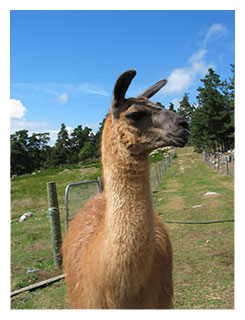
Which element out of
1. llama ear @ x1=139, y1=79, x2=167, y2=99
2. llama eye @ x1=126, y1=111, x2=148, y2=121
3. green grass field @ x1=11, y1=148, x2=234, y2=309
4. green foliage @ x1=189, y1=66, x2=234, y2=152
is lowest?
green grass field @ x1=11, y1=148, x2=234, y2=309

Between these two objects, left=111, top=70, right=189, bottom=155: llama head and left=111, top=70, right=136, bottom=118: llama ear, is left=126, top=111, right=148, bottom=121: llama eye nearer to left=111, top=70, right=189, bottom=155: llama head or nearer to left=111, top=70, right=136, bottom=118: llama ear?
left=111, top=70, right=189, bottom=155: llama head

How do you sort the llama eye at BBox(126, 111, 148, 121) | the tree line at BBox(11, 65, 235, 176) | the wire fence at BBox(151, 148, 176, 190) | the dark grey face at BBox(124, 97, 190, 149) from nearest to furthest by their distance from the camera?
1. the dark grey face at BBox(124, 97, 190, 149)
2. the llama eye at BBox(126, 111, 148, 121)
3. the wire fence at BBox(151, 148, 176, 190)
4. the tree line at BBox(11, 65, 235, 176)

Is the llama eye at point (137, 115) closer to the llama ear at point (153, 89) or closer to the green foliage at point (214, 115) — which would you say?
the llama ear at point (153, 89)

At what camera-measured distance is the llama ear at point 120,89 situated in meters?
1.67

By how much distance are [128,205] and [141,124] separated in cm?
55

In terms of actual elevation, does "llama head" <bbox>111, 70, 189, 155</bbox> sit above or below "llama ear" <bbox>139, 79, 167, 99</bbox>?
below

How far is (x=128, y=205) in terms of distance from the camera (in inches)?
68.5

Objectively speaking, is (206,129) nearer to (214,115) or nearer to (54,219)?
(214,115)

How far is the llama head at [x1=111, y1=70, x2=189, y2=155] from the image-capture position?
1.65m

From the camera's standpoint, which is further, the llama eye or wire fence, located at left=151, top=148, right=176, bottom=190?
wire fence, located at left=151, top=148, right=176, bottom=190

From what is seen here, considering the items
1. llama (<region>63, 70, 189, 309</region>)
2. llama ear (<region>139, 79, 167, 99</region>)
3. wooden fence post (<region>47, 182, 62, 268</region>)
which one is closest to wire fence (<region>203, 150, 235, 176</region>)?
wooden fence post (<region>47, 182, 62, 268</region>)

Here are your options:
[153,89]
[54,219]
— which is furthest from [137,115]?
[54,219]
